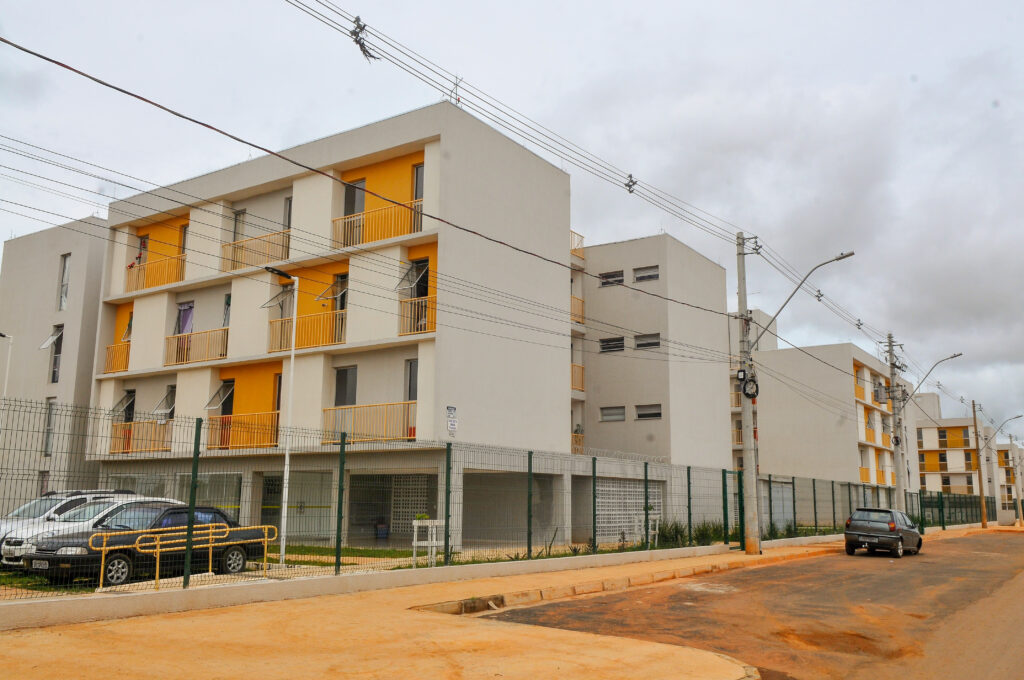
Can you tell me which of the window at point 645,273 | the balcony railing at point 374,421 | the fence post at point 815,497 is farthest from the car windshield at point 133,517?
the fence post at point 815,497

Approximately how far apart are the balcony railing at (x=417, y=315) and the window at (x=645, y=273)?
46.8 ft

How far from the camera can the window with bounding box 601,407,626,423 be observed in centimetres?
3666

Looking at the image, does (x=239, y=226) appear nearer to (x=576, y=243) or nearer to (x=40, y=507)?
(x=576, y=243)

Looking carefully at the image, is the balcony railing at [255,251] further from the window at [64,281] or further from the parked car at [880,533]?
the parked car at [880,533]

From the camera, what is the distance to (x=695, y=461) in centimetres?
3678

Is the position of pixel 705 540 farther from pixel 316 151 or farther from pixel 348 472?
pixel 316 151

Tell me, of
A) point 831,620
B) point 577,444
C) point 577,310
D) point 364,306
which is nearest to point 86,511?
point 831,620

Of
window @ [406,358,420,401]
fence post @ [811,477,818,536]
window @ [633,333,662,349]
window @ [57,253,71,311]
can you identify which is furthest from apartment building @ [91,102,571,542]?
fence post @ [811,477,818,536]

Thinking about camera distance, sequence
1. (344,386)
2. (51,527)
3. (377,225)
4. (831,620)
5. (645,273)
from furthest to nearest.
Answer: (645,273) → (344,386) → (377,225) → (51,527) → (831,620)

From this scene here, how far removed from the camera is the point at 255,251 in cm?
3056

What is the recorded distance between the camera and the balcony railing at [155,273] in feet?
108

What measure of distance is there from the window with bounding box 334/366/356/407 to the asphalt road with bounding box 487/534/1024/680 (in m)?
13.6

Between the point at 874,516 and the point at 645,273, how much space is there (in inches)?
573

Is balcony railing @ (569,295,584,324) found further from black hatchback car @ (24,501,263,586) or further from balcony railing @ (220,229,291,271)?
black hatchback car @ (24,501,263,586)
